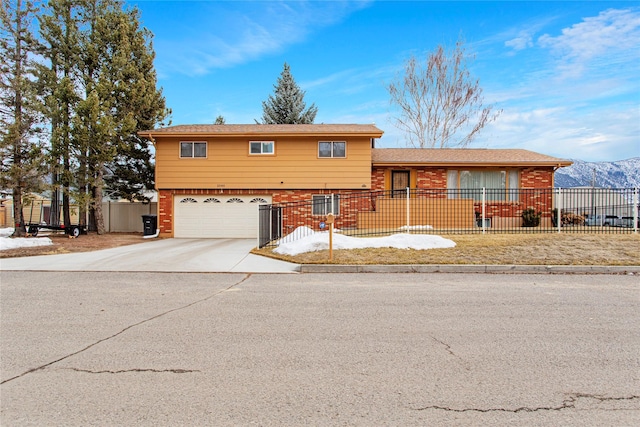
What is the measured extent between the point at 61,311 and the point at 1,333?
1095 mm

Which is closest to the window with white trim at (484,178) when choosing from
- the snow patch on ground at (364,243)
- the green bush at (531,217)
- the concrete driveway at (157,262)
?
the green bush at (531,217)

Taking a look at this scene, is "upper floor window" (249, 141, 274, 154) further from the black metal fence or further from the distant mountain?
the distant mountain

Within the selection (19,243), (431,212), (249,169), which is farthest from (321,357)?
(249,169)

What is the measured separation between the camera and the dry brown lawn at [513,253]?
10.4m

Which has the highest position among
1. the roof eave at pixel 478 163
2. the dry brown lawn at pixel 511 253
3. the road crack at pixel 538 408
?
the roof eave at pixel 478 163

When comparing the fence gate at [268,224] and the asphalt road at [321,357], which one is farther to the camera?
the fence gate at [268,224]

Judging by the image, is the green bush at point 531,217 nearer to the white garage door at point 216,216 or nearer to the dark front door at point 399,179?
the dark front door at point 399,179

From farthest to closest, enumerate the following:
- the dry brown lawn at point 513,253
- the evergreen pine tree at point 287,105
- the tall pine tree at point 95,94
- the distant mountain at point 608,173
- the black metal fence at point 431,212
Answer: the distant mountain at point 608,173
the evergreen pine tree at point 287,105
the tall pine tree at point 95,94
the black metal fence at point 431,212
the dry brown lawn at point 513,253

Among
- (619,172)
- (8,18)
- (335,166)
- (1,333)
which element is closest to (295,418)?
(1,333)

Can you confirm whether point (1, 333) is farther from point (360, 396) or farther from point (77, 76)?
point (77, 76)

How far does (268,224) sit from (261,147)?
6.58 m

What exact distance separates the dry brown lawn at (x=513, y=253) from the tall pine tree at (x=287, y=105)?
22.5m

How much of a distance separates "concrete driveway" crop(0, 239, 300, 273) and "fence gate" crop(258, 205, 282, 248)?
747 mm

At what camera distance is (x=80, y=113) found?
18562mm
